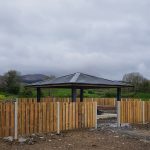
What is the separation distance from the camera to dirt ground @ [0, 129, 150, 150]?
1193 centimetres

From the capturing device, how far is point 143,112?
21641 mm

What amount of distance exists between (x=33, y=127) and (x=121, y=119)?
6.97 metres

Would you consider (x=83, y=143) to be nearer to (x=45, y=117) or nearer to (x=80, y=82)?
(x=45, y=117)

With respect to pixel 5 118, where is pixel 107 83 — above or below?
above

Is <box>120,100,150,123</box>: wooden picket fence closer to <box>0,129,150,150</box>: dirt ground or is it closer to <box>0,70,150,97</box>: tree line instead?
<box>0,129,150,150</box>: dirt ground

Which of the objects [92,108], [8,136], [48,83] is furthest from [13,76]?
[8,136]

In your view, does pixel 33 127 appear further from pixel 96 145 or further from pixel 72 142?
pixel 96 145

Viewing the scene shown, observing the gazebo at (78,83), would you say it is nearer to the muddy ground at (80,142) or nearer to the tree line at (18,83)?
the muddy ground at (80,142)

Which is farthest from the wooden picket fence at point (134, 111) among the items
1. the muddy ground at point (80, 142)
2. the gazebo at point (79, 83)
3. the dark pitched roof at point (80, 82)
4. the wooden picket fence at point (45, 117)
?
the muddy ground at point (80, 142)

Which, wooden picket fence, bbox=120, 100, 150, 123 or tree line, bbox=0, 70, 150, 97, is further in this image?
tree line, bbox=0, 70, 150, 97

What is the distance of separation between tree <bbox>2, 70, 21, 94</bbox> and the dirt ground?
3943 centimetres

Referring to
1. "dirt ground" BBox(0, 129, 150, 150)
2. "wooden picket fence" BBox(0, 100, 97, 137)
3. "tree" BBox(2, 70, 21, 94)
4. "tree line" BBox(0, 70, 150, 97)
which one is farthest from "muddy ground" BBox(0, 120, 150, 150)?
"tree" BBox(2, 70, 21, 94)

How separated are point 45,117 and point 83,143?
2.68 metres

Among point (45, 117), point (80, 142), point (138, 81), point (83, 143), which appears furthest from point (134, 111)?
point (138, 81)
